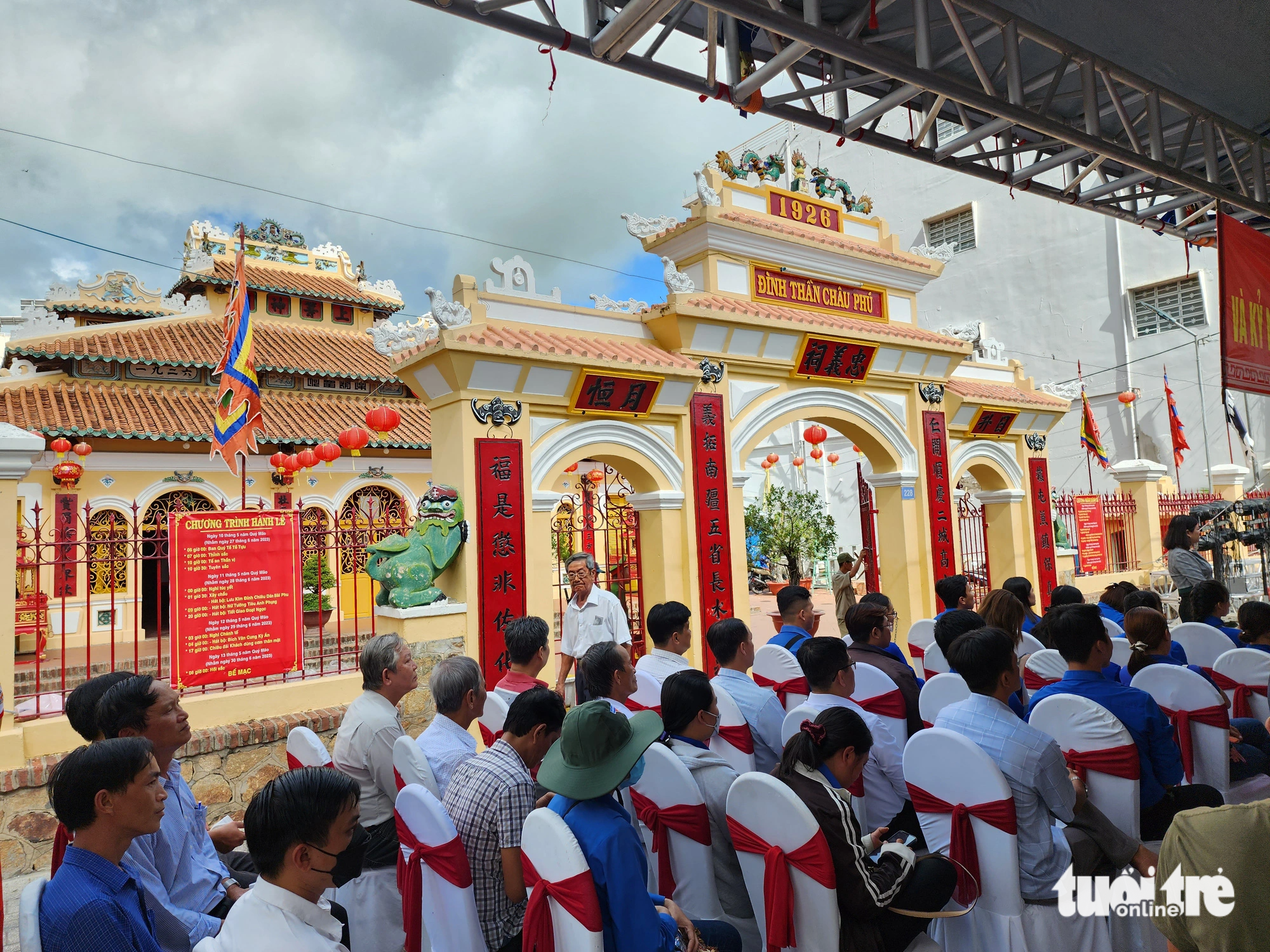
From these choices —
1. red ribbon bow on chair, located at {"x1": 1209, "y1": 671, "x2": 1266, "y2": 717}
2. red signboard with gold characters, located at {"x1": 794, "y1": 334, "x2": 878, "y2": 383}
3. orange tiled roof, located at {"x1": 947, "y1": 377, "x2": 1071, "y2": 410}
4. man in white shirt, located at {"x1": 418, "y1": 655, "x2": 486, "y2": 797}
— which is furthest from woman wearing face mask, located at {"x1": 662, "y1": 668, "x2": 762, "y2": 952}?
orange tiled roof, located at {"x1": 947, "y1": 377, "x2": 1071, "y2": 410}

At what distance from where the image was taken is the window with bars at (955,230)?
66.6 ft

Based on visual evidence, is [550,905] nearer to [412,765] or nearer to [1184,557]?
[412,765]

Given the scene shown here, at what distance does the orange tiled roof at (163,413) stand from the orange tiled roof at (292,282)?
251 centimetres

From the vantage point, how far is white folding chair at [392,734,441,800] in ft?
9.94

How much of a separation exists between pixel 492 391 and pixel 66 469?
718 centimetres

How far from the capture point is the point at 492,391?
6477 mm

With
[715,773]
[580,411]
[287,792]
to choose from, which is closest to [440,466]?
[580,411]

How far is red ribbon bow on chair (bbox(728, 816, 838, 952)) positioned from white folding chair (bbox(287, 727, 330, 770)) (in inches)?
72.2

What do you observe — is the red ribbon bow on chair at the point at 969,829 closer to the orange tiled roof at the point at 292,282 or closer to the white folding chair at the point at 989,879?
the white folding chair at the point at 989,879

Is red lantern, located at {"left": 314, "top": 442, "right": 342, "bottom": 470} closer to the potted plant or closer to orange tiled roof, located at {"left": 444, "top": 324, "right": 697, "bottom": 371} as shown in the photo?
the potted plant

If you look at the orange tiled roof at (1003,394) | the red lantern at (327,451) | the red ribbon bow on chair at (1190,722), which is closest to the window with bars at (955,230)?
the orange tiled roof at (1003,394)

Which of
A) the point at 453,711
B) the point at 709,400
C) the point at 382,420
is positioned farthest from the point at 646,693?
the point at 382,420

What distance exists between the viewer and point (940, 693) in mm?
3902

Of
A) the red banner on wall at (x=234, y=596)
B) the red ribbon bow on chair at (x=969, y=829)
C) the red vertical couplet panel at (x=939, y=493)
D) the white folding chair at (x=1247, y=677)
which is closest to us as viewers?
the red ribbon bow on chair at (x=969, y=829)
